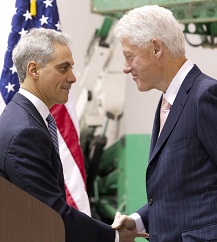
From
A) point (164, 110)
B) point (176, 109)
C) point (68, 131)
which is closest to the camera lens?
point (176, 109)

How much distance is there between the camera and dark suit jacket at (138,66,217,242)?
2420 millimetres

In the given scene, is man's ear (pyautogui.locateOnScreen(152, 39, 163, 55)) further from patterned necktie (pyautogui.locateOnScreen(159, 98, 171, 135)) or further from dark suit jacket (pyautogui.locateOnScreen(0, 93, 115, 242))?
dark suit jacket (pyautogui.locateOnScreen(0, 93, 115, 242))

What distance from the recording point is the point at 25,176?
2404mm

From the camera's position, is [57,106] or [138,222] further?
[57,106]

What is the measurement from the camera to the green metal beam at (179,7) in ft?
13.0

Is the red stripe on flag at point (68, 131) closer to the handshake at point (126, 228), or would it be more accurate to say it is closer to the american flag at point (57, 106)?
the american flag at point (57, 106)

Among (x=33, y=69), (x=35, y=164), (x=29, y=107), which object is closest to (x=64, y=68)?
(x=33, y=69)

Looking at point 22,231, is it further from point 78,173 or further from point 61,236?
point 78,173

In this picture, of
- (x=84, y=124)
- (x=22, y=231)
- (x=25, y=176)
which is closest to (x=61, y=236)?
(x=22, y=231)

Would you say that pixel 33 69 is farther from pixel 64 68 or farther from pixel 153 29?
pixel 153 29

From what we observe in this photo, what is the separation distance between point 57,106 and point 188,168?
1872mm

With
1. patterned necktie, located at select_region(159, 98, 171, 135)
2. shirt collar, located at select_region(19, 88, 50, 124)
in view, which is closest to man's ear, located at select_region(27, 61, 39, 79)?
shirt collar, located at select_region(19, 88, 50, 124)

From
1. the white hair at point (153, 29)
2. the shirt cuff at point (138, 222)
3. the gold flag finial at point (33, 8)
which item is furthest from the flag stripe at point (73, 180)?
the white hair at point (153, 29)

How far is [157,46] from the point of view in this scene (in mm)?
2557
